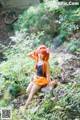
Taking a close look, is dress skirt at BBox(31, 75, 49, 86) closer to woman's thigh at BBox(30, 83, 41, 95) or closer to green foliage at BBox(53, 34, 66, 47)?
woman's thigh at BBox(30, 83, 41, 95)

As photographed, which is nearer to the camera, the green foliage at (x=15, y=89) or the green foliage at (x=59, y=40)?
the green foliage at (x=15, y=89)

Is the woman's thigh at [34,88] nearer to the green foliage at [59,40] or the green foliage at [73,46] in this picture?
the green foliage at [73,46]

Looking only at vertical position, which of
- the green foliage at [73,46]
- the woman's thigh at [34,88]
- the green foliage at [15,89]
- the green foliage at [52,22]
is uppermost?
the green foliage at [52,22]

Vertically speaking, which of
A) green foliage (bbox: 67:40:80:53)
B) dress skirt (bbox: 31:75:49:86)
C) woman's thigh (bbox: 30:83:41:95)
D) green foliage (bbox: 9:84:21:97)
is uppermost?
green foliage (bbox: 67:40:80:53)

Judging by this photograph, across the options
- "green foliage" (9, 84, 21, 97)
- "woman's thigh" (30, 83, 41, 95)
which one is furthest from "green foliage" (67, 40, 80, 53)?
"woman's thigh" (30, 83, 41, 95)

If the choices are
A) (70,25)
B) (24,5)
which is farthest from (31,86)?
(24,5)

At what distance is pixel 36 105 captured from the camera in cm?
652

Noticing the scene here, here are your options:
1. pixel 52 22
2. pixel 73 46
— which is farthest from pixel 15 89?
pixel 52 22

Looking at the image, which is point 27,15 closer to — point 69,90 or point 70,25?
point 70,25

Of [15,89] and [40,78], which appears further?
[15,89]

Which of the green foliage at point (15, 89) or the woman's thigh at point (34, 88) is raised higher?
the woman's thigh at point (34, 88)

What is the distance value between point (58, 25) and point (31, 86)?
512 cm

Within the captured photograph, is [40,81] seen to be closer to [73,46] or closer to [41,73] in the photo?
[41,73]

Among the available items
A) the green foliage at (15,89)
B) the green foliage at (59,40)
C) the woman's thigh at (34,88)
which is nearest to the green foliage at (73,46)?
the green foliage at (59,40)
